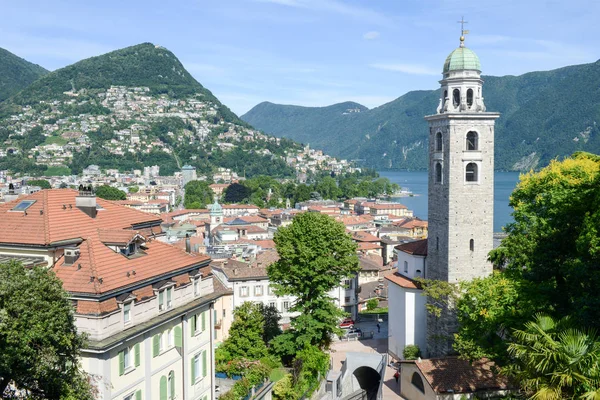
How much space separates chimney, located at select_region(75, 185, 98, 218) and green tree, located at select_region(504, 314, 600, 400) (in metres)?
15.7

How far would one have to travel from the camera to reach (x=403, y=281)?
36375 millimetres

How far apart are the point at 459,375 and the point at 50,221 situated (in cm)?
1947

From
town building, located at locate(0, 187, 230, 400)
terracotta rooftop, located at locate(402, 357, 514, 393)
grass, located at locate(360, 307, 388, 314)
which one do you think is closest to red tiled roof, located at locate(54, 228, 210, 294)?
town building, located at locate(0, 187, 230, 400)

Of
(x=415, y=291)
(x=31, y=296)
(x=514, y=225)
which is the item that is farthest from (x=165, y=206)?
(x=31, y=296)

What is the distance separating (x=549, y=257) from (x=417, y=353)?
16.3 metres

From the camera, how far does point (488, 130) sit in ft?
112

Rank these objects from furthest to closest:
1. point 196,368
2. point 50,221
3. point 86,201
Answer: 1. point 196,368
2. point 86,201
3. point 50,221

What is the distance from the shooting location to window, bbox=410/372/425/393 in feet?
93.0

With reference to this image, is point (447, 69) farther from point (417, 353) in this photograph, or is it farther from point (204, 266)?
point (204, 266)

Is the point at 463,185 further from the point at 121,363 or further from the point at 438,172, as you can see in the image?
the point at 121,363

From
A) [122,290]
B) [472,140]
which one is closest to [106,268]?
[122,290]

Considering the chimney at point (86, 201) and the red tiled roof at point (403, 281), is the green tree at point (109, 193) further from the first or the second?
the chimney at point (86, 201)

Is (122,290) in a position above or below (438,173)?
below

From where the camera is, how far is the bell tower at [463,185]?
33.6m
